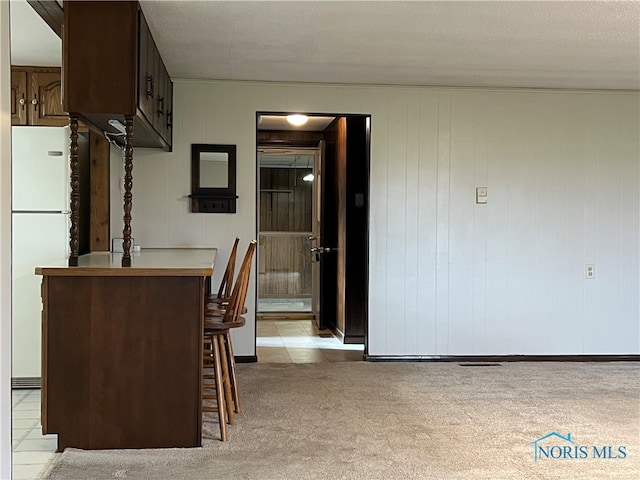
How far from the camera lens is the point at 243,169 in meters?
5.09

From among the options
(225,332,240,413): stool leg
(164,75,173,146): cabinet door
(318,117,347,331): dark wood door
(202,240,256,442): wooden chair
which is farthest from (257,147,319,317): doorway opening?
(202,240,256,442): wooden chair

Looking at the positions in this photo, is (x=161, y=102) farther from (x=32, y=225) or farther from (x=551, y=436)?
(x=551, y=436)

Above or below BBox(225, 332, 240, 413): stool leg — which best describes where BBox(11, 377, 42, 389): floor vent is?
below

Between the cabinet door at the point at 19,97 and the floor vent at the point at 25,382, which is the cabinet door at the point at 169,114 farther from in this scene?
the floor vent at the point at 25,382

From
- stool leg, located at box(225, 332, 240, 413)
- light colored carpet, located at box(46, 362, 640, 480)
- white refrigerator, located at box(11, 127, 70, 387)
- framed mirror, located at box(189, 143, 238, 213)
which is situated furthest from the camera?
Answer: framed mirror, located at box(189, 143, 238, 213)

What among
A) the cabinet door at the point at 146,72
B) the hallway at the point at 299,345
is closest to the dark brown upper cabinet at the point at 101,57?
the cabinet door at the point at 146,72

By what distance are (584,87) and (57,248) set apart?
4089 millimetres

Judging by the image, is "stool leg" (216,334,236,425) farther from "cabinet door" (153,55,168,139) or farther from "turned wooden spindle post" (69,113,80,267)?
"cabinet door" (153,55,168,139)

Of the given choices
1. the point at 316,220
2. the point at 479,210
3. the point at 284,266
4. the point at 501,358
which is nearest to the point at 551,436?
the point at 501,358

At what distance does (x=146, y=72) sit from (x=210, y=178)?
1600 millimetres

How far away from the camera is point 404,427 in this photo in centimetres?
347

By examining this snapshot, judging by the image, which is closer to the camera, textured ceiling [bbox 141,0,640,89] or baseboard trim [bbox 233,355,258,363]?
textured ceiling [bbox 141,0,640,89]

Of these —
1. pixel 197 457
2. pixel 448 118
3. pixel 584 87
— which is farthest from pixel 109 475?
pixel 584 87

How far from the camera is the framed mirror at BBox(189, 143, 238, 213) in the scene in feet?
16.5
